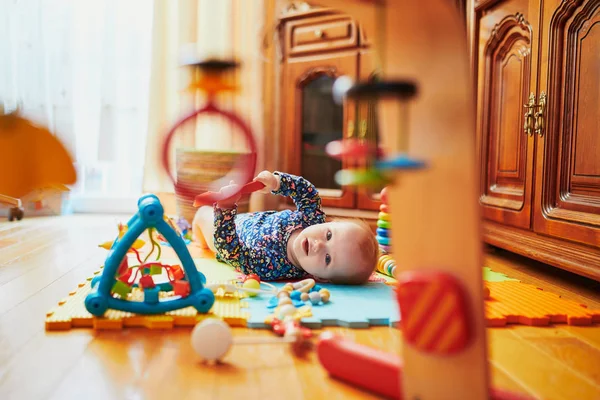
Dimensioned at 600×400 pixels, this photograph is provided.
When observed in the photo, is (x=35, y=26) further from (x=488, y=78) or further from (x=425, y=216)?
(x=425, y=216)

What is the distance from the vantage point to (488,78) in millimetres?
1904

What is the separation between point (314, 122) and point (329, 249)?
4.48 feet

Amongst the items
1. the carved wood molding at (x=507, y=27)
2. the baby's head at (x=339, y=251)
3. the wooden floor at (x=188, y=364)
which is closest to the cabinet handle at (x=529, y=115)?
the carved wood molding at (x=507, y=27)

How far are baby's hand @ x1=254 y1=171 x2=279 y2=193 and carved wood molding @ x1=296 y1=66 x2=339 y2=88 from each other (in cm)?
118

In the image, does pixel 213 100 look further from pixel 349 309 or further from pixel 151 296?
pixel 349 309

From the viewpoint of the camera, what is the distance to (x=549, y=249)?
4.98 feet

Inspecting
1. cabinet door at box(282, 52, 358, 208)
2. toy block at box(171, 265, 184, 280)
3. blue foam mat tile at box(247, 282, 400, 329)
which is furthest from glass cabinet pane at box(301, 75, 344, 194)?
toy block at box(171, 265, 184, 280)

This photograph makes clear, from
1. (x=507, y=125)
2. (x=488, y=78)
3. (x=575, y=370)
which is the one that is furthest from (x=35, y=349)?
(x=488, y=78)

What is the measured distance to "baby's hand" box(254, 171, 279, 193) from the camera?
140 cm

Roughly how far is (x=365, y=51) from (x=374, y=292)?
1.38m

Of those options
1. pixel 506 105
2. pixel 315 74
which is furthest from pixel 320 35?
pixel 506 105

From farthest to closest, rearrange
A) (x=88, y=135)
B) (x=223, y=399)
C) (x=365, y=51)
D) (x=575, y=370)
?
(x=88, y=135), (x=365, y=51), (x=575, y=370), (x=223, y=399)

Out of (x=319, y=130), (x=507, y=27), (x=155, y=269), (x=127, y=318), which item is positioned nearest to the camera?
(x=127, y=318)

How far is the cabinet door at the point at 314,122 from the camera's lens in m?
2.56
